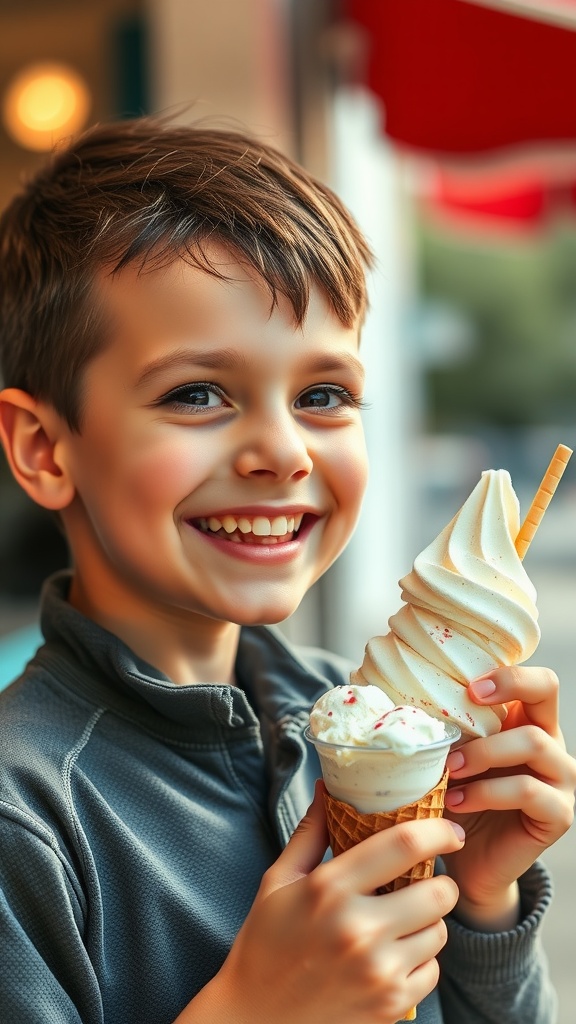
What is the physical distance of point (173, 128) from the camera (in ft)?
5.08

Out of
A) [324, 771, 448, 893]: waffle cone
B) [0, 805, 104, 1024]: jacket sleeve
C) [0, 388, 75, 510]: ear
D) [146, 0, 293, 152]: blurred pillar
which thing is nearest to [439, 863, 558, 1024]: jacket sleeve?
[324, 771, 448, 893]: waffle cone

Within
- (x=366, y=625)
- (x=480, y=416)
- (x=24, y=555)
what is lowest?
(x=480, y=416)

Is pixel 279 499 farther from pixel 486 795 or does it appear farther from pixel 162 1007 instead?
pixel 162 1007

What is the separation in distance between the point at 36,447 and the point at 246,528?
1.04 feet

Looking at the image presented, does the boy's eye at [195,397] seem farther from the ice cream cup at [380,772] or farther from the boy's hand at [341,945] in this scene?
the boy's hand at [341,945]

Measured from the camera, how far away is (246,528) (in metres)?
1.28

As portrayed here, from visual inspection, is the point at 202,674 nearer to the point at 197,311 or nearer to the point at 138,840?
the point at 138,840

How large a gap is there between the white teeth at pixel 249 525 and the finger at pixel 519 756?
1.09 ft

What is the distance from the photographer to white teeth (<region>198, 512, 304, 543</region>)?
50.1 inches

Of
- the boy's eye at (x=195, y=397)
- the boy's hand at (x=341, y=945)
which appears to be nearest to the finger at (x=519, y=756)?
the boy's hand at (x=341, y=945)

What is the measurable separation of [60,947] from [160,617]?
42cm

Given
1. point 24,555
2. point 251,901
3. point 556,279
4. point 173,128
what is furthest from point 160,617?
point 556,279

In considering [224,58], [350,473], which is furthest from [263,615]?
[224,58]

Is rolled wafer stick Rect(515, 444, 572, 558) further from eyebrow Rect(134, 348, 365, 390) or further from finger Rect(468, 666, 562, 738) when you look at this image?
eyebrow Rect(134, 348, 365, 390)
